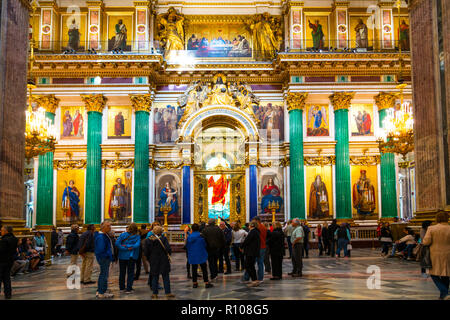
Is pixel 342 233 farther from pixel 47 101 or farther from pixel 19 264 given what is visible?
pixel 47 101

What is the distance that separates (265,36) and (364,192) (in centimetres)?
1071

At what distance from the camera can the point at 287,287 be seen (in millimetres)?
10266

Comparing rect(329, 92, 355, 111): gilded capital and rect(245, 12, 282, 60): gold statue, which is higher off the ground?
rect(245, 12, 282, 60): gold statue

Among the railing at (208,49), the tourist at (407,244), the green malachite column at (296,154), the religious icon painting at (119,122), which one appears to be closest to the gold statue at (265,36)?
the railing at (208,49)

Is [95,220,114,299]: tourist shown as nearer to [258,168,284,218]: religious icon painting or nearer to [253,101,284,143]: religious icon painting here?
[258,168,284,218]: religious icon painting

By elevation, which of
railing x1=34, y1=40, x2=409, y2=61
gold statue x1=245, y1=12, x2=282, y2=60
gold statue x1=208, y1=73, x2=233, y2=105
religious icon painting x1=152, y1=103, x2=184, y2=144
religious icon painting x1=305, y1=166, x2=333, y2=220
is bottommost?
religious icon painting x1=305, y1=166, x2=333, y2=220

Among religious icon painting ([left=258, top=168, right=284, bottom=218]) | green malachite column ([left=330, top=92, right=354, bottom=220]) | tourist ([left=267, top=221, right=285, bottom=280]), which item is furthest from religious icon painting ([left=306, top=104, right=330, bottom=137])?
tourist ([left=267, top=221, right=285, bottom=280])

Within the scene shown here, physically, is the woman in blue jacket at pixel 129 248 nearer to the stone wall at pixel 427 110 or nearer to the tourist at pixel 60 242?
the stone wall at pixel 427 110

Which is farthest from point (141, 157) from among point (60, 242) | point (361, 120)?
point (361, 120)

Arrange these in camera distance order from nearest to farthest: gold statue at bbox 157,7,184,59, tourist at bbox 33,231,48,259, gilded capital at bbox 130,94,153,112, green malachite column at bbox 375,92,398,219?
tourist at bbox 33,231,48,259
green malachite column at bbox 375,92,398,219
gilded capital at bbox 130,94,153,112
gold statue at bbox 157,7,184,59

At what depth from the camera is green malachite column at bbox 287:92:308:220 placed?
24.7 m

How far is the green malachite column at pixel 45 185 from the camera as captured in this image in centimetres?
2452

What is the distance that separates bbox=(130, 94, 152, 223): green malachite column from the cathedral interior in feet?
0.19

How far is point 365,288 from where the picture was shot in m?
9.75
